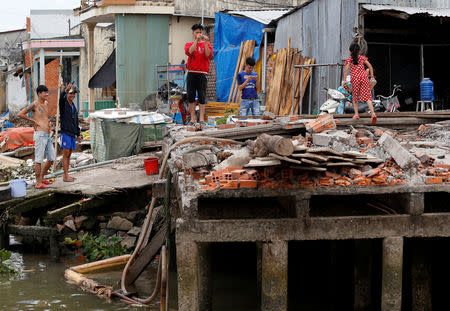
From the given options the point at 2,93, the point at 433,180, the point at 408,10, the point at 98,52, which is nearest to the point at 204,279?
the point at 433,180

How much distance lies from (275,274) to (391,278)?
3.74 feet

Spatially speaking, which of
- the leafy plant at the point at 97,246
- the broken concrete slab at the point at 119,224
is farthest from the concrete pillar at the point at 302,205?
the broken concrete slab at the point at 119,224

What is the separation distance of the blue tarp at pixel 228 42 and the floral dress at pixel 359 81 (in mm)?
7756

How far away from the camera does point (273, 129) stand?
7.76 metres

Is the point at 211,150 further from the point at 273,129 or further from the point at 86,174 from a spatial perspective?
the point at 86,174

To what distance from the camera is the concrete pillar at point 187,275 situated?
5.50 meters

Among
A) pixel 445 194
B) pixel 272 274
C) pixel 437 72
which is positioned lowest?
pixel 272 274

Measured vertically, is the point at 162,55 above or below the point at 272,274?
above

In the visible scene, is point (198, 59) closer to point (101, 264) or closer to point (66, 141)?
point (66, 141)

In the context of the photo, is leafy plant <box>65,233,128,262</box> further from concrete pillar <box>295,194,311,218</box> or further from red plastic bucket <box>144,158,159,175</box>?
concrete pillar <box>295,194,311,218</box>

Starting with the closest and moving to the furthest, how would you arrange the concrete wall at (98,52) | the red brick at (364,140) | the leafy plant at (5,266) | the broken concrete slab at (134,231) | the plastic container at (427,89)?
the red brick at (364,140) → the leafy plant at (5,266) → the broken concrete slab at (134,231) → the plastic container at (427,89) → the concrete wall at (98,52)

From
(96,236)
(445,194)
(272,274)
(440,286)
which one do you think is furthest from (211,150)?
(96,236)

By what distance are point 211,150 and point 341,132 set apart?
1664mm

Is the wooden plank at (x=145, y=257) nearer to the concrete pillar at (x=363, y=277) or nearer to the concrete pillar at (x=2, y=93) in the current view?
the concrete pillar at (x=363, y=277)
